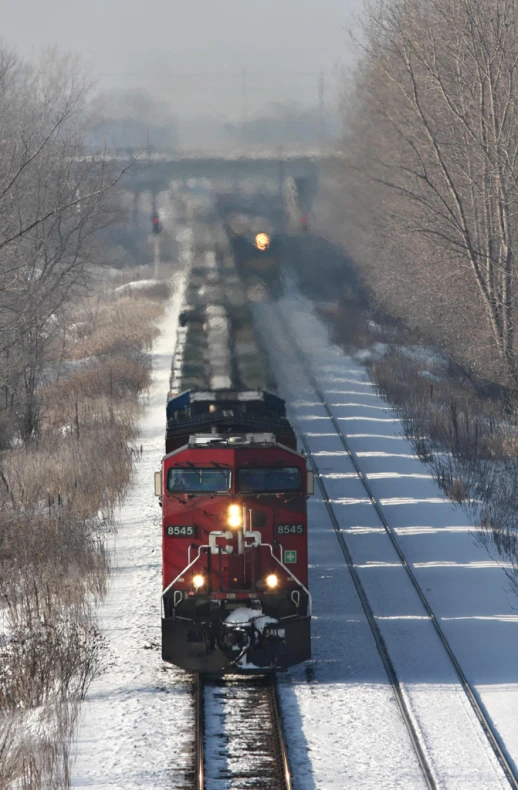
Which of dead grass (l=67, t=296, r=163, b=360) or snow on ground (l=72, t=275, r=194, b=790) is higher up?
dead grass (l=67, t=296, r=163, b=360)

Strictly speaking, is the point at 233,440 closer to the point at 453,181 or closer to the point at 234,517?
the point at 234,517

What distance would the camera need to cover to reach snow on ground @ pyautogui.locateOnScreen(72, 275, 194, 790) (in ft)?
33.5

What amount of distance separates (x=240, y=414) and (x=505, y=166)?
47.2 feet

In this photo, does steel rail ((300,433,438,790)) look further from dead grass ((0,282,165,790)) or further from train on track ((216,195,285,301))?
train on track ((216,195,285,301))

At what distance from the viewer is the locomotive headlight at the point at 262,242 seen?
30953 millimetres

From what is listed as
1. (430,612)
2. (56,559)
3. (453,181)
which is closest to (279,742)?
(430,612)

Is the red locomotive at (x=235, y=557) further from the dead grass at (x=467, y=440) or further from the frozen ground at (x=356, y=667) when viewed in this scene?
the dead grass at (x=467, y=440)

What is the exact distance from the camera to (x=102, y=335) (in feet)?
145

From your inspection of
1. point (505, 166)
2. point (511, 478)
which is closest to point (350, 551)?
point (511, 478)

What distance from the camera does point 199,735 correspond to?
1083 cm

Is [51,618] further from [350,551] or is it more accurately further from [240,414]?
[350,551]

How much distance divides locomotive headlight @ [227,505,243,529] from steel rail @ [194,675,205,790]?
6.72 ft

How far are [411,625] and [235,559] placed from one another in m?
3.62

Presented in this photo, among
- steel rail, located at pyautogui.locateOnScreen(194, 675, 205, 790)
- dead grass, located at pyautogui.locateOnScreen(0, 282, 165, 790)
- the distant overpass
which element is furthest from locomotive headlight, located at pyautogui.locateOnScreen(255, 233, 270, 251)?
steel rail, located at pyautogui.locateOnScreen(194, 675, 205, 790)
